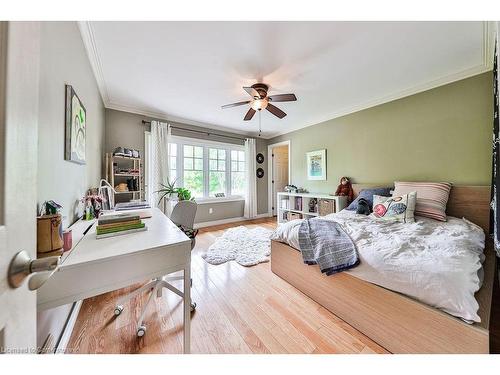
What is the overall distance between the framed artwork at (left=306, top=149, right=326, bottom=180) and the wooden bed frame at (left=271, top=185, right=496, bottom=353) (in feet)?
7.74

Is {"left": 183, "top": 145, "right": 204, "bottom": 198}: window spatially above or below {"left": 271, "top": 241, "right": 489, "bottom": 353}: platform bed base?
above

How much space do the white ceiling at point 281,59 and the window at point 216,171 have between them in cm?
155

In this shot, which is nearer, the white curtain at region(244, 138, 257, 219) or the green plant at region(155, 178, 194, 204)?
the green plant at region(155, 178, 194, 204)

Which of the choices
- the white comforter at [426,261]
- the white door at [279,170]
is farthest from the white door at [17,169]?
the white door at [279,170]

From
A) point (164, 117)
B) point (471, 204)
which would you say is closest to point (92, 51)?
point (164, 117)

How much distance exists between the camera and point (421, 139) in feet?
8.56

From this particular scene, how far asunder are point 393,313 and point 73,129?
256cm

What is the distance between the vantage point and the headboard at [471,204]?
213 centimetres

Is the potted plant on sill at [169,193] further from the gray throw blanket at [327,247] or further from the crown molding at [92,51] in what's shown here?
the gray throw blanket at [327,247]

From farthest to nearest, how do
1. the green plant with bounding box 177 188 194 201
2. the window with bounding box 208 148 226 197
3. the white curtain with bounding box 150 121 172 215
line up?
the window with bounding box 208 148 226 197 < the green plant with bounding box 177 188 194 201 < the white curtain with bounding box 150 121 172 215

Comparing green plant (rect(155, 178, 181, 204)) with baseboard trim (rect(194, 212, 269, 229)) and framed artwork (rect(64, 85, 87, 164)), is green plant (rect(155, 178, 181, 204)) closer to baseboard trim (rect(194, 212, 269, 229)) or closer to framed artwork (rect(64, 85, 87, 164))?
baseboard trim (rect(194, 212, 269, 229))

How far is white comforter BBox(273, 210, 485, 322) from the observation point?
102 centimetres

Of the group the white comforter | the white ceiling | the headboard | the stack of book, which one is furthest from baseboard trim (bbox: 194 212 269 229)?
the headboard

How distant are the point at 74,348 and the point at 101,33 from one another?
7.90ft
